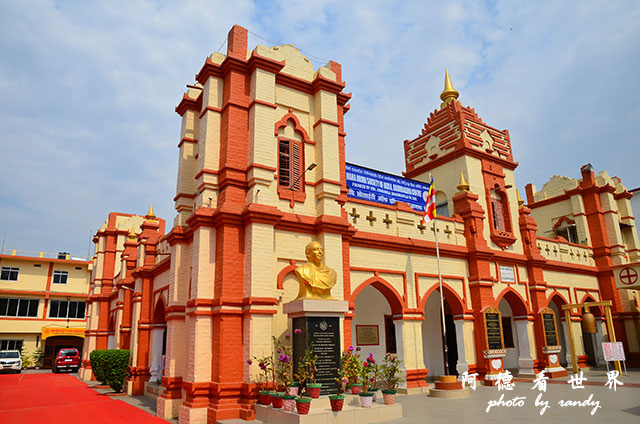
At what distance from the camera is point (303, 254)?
504 inches

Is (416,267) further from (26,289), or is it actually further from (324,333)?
(26,289)

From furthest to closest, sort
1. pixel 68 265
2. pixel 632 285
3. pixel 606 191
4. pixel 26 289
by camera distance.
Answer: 1. pixel 68 265
2. pixel 26 289
3. pixel 606 191
4. pixel 632 285

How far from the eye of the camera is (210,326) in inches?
453

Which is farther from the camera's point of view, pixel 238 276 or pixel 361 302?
pixel 361 302

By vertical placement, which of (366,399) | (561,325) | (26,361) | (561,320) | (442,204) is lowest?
(366,399)

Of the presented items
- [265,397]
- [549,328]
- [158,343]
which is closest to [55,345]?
[158,343]

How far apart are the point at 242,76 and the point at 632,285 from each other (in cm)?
1913

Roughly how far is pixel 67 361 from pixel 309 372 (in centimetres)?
2725

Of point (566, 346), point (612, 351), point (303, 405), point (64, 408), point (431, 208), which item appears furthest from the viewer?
point (566, 346)

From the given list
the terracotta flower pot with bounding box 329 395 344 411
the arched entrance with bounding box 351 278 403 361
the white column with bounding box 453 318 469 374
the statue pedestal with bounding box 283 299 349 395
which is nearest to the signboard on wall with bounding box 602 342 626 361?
the white column with bounding box 453 318 469 374

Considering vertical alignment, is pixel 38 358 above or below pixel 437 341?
below

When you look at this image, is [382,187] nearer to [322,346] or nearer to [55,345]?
[322,346]

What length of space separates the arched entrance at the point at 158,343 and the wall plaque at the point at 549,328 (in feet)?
50.5

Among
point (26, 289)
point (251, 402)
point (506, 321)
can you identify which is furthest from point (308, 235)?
point (26, 289)
